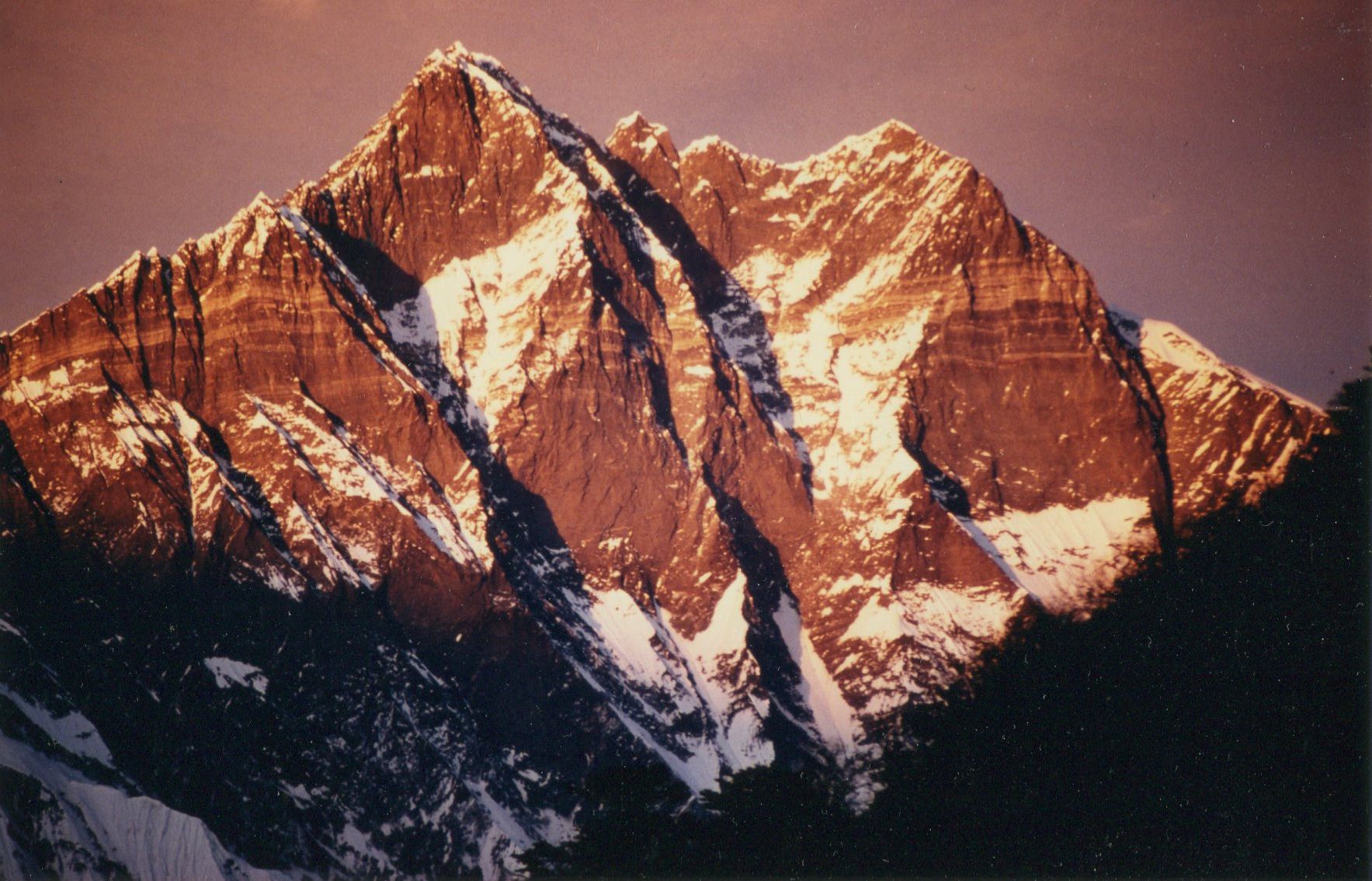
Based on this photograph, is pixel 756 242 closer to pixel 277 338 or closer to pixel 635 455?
pixel 635 455

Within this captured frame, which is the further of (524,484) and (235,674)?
(524,484)

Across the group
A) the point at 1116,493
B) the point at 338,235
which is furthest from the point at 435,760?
the point at 1116,493

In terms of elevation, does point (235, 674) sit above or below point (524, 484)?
below

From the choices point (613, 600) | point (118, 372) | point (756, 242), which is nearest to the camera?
point (118, 372)

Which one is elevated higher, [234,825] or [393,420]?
[393,420]

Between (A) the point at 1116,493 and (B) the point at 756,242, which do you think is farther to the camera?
(B) the point at 756,242

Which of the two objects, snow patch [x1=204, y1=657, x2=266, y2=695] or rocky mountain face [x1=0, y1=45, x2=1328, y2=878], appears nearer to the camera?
rocky mountain face [x1=0, y1=45, x2=1328, y2=878]

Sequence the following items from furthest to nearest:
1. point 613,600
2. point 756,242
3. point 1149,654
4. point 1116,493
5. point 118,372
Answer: point 756,242 < point 1116,493 < point 613,600 < point 118,372 < point 1149,654

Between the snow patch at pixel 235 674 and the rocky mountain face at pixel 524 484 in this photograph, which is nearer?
the rocky mountain face at pixel 524 484
